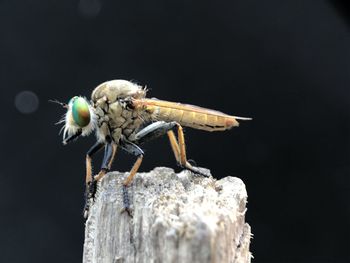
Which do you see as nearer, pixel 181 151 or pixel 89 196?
pixel 89 196

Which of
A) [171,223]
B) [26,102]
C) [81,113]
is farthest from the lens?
[26,102]

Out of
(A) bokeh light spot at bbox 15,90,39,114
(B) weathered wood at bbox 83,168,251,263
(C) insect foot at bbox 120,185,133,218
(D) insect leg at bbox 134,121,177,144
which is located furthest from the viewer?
(A) bokeh light spot at bbox 15,90,39,114

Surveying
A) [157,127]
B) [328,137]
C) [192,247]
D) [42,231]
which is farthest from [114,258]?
[328,137]

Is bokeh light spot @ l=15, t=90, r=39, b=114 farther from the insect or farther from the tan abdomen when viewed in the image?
the tan abdomen

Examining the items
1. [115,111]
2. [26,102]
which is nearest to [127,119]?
[115,111]

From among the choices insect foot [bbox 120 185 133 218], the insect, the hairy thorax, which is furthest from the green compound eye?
insect foot [bbox 120 185 133 218]

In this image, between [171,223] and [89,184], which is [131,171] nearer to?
[89,184]

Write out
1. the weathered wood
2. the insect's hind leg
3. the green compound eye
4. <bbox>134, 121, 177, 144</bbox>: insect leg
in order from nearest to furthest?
1. the weathered wood
2. the insect's hind leg
3. the green compound eye
4. <bbox>134, 121, 177, 144</bbox>: insect leg

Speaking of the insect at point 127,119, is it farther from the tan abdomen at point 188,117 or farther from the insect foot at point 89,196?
the insect foot at point 89,196
